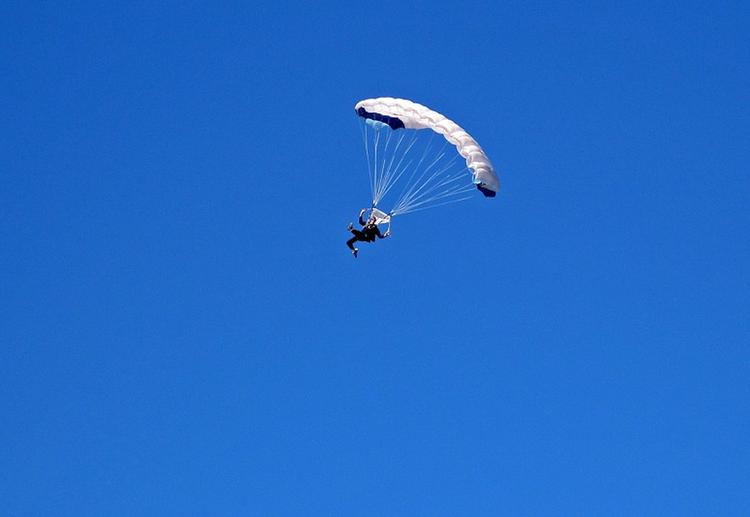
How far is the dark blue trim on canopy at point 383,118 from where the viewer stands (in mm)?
56094

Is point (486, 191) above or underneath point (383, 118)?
underneath

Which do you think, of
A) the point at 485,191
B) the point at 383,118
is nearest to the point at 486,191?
the point at 485,191

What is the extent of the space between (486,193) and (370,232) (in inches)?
154

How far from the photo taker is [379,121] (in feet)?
186

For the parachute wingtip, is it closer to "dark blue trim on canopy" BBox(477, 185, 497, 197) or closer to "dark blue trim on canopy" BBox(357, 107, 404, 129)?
"dark blue trim on canopy" BBox(477, 185, 497, 197)

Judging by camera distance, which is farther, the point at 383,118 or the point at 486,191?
the point at 383,118

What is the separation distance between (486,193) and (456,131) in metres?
2.66

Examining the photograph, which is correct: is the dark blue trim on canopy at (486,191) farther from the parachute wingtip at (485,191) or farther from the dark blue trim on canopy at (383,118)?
the dark blue trim on canopy at (383,118)

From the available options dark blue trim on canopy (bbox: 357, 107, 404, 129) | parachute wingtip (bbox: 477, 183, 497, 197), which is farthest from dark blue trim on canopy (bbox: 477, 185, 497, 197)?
dark blue trim on canopy (bbox: 357, 107, 404, 129)

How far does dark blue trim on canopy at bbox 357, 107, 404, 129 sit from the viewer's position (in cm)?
5609

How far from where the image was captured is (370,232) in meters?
56.0

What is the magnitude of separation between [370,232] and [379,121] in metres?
3.69

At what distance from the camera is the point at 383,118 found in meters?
56.4

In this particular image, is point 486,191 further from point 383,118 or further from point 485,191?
point 383,118
